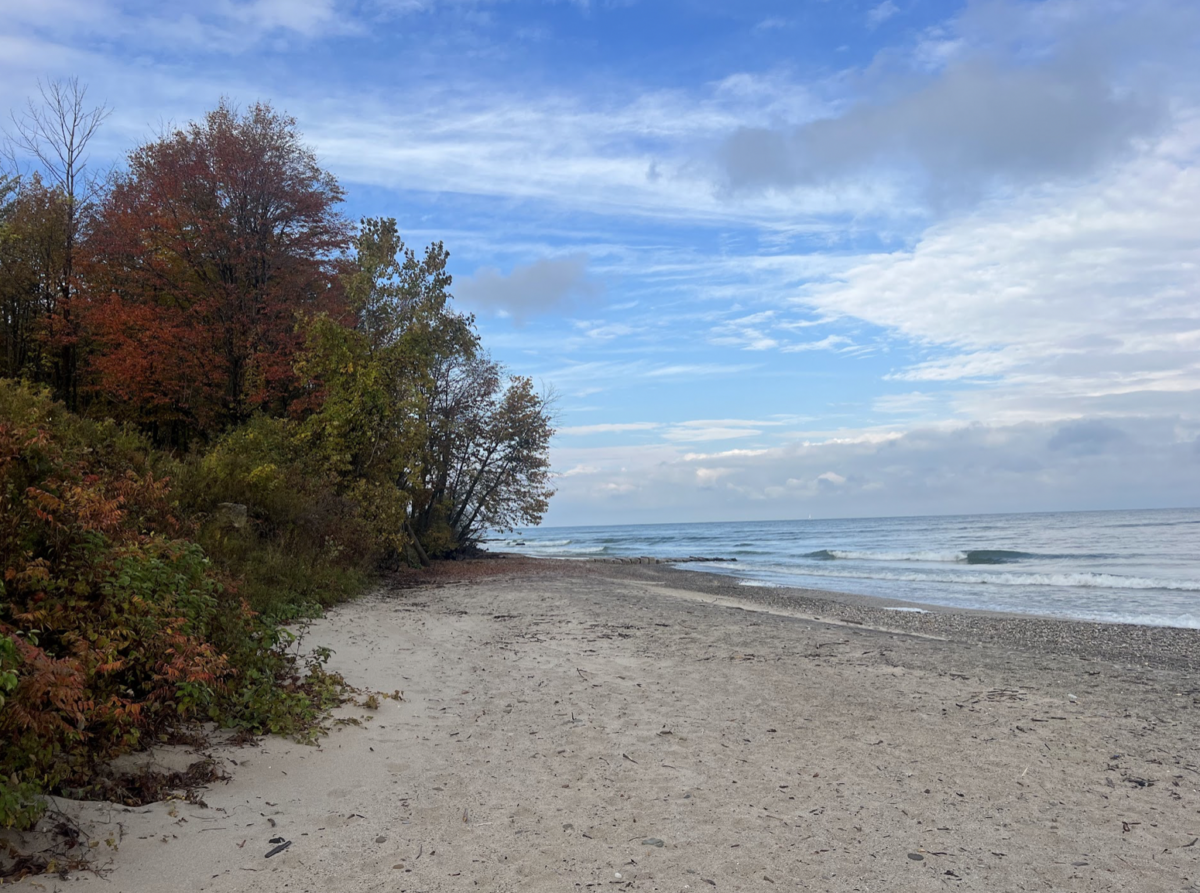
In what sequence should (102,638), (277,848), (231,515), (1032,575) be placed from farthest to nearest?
(1032,575) → (231,515) → (102,638) → (277,848)

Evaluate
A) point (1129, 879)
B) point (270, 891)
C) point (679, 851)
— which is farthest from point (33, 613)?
point (1129, 879)

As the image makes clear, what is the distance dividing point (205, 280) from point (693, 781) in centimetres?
2032

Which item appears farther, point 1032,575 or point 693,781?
point 1032,575

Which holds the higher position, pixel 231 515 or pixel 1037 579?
pixel 231 515

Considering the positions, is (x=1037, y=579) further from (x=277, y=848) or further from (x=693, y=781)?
(x=277, y=848)

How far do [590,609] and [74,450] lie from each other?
8547 millimetres

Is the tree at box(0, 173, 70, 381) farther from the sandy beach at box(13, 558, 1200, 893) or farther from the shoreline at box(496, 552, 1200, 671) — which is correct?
the shoreline at box(496, 552, 1200, 671)

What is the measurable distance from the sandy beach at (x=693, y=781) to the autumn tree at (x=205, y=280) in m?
12.1

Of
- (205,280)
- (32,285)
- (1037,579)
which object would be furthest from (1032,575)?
(32,285)

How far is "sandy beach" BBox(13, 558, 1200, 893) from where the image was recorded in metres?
3.85

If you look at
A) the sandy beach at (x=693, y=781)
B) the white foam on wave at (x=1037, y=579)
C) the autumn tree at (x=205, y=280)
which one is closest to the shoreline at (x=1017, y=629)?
the sandy beach at (x=693, y=781)

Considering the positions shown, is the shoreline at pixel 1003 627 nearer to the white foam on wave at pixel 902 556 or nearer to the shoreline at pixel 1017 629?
the shoreline at pixel 1017 629

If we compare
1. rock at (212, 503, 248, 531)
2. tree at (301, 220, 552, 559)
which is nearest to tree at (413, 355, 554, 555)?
tree at (301, 220, 552, 559)

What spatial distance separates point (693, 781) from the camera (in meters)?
5.11
